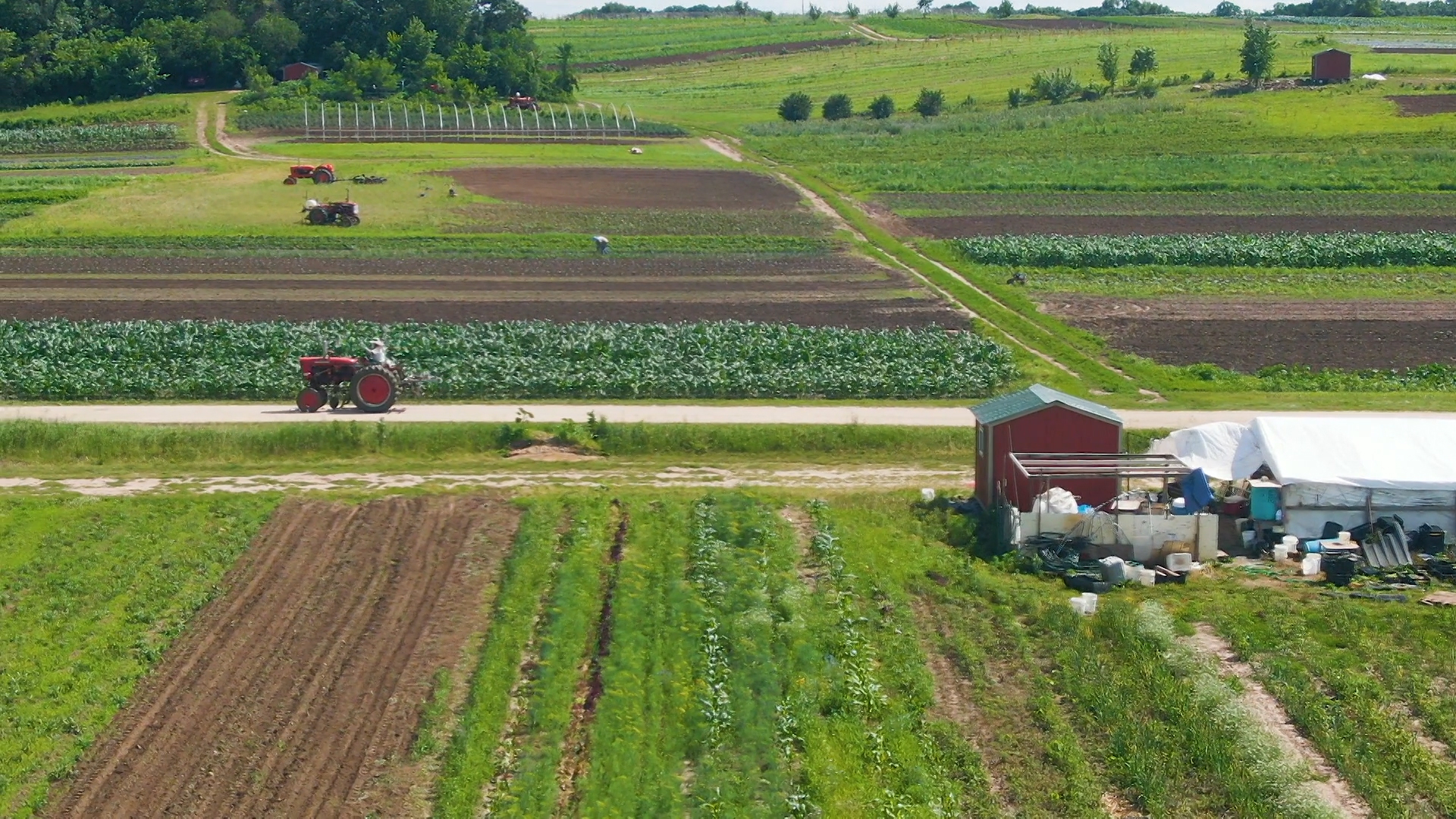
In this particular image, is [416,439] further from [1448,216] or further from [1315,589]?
[1448,216]

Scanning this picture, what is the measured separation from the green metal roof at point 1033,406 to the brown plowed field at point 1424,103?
74.0 meters

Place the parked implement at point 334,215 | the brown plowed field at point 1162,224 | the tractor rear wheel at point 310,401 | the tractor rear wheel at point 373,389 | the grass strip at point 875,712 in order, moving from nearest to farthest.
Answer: the grass strip at point 875,712, the tractor rear wheel at point 373,389, the tractor rear wheel at point 310,401, the brown plowed field at point 1162,224, the parked implement at point 334,215

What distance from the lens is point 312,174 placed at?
7606 cm

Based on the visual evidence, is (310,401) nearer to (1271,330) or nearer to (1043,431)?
(1043,431)

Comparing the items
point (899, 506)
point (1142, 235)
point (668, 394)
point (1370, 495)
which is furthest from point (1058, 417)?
point (1142, 235)

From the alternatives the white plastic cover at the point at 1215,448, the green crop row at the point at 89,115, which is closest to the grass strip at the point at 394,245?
the white plastic cover at the point at 1215,448

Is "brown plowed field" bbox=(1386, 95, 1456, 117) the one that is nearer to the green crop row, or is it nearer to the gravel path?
the gravel path

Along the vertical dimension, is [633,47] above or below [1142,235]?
above

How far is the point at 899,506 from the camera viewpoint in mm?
30688

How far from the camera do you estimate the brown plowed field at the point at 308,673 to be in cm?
1908

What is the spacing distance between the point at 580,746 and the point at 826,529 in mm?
9631

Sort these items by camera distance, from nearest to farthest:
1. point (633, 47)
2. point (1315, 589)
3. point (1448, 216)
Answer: point (1315, 589)
point (1448, 216)
point (633, 47)

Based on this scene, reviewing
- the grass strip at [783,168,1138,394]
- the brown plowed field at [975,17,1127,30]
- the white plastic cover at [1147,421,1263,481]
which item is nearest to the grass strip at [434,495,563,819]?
the white plastic cover at [1147,421,1263,481]

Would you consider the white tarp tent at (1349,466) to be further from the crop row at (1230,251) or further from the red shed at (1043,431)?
the crop row at (1230,251)
